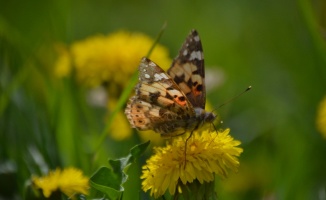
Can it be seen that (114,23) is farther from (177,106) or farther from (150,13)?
(177,106)

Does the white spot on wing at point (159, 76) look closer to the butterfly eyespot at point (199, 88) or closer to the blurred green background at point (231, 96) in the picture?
the butterfly eyespot at point (199, 88)

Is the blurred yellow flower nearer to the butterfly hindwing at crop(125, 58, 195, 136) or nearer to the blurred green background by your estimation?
the blurred green background

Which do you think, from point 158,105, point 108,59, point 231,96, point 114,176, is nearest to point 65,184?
point 114,176

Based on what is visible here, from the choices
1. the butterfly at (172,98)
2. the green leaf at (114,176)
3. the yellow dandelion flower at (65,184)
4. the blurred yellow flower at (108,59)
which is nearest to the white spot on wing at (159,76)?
the butterfly at (172,98)

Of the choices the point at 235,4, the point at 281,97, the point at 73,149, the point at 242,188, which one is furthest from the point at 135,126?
the point at 235,4

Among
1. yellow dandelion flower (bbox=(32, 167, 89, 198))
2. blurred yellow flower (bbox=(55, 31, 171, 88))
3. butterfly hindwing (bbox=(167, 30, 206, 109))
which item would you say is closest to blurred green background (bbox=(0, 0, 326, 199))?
blurred yellow flower (bbox=(55, 31, 171, 88))

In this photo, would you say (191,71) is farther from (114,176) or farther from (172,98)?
(114,176)
